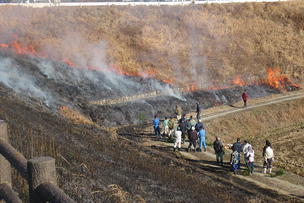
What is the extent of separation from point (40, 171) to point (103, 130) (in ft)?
52.5

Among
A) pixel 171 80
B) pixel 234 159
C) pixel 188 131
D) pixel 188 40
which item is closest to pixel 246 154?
pixel 234 159

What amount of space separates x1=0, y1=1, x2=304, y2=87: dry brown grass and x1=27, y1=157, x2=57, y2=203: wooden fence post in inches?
1220

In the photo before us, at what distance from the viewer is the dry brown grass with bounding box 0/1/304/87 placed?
1387 inches

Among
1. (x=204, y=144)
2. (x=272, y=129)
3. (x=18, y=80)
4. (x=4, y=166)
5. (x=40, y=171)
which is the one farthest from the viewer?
(x=272, y=129)

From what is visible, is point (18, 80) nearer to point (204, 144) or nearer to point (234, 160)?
point (204, 144)

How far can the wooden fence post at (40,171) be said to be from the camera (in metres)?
2.53

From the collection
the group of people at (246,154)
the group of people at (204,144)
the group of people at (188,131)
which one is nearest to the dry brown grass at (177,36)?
the group of people at (188,131)

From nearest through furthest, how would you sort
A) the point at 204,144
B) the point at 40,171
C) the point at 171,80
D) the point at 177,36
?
1. the point at 40,171
2. the point at 204,144
3. the point at 171,80
4. the point at 177,36

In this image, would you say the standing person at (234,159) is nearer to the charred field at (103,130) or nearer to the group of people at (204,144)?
the group of people at (204,144)

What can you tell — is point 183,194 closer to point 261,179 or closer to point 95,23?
point 261,179

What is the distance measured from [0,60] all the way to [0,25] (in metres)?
10.0

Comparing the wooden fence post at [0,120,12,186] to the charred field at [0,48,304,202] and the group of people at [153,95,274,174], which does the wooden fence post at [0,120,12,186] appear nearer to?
the charred field at [0,48,304,202]

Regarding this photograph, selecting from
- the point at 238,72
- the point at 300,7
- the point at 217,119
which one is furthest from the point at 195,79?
the point at 300,7

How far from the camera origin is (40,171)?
2.56 meters
